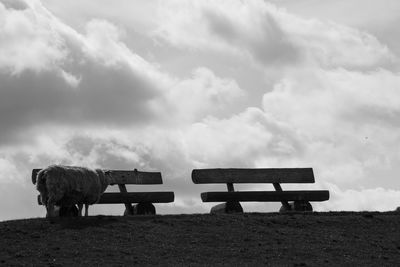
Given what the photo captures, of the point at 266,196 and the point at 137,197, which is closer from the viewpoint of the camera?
the point at 137,197

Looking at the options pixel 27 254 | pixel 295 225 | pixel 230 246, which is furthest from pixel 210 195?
pixel 27 254

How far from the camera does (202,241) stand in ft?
75.9

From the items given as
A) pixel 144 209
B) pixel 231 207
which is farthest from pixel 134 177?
pixel 231 207

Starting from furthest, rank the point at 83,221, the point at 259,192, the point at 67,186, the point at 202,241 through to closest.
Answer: the point at 259,192 → the point at 67,186 → the point at 83,221 → the point at 202,241

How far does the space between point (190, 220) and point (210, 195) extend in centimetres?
332

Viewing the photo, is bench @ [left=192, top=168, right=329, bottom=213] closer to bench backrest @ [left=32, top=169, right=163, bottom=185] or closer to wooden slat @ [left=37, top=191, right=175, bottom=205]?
wooden slat @ [left=37, top=191, right=175, bottom=205]

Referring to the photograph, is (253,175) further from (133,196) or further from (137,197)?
(133,196)

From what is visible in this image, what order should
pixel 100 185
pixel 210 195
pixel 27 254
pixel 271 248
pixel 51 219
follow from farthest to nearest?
pixel 210 195 → pixel 100 185 → pixel 51 219 → pixel 271 248 → pixel 27 254

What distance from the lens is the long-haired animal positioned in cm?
2491

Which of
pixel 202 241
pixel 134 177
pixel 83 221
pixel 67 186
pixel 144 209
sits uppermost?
pixel 134 177

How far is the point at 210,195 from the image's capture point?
2855cm

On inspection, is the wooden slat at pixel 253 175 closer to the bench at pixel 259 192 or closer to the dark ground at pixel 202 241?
the bench at pixel 259 192

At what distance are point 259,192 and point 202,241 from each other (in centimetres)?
689

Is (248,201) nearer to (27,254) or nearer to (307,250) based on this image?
(307,250)
